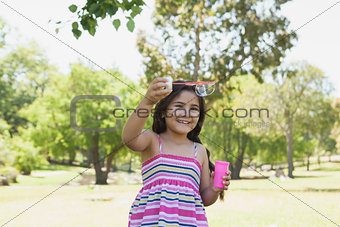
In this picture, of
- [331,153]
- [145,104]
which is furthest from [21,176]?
[145,104]

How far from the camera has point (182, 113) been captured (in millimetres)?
1963

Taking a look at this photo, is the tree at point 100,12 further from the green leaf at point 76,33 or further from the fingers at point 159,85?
the fingers at point 159,85

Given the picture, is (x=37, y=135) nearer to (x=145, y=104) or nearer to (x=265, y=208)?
(x=265, y=208)

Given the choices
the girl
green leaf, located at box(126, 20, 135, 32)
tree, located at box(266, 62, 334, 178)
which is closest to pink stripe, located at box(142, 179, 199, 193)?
the girl

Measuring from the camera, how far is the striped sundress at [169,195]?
1.71 meters

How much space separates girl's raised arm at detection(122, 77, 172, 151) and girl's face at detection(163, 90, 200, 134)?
0.18 m

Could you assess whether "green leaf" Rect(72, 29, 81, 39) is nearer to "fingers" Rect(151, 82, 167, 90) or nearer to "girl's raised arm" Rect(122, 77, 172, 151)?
"girl's raised arm" Rect(122, 77, 172, 151)

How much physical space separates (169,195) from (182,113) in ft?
1.51

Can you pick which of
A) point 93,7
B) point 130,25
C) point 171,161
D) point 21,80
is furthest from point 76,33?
point 21,80

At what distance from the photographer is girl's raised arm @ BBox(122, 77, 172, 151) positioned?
1.59 m

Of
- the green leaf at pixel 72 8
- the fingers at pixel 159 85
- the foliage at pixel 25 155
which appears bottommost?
the foliage at pixel 25 155

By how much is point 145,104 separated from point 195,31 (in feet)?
29.5

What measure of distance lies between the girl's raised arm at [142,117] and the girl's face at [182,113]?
0.60 feet

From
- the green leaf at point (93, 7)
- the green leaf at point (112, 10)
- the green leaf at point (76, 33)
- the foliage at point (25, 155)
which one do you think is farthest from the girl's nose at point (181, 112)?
the foliage at point (25, 155)
